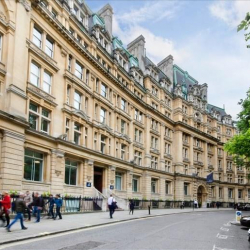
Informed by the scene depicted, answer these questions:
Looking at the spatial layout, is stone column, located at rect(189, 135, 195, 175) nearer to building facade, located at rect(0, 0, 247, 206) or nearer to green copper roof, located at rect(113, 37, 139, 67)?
building facade, located at rect(0, 0, 247, 206)

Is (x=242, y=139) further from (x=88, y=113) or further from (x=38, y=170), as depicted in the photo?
(x=38, y=170)

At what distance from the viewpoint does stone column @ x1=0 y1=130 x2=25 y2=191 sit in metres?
21.2

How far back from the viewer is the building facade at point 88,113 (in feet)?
76.8

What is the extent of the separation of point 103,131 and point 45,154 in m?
10.6

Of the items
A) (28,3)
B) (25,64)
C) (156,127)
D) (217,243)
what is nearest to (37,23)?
(28,3)

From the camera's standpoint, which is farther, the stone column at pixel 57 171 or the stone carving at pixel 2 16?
the stone column at pixel 57 171

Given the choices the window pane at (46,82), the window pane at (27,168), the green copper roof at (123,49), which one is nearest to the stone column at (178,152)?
the green copper roof at (123,49)

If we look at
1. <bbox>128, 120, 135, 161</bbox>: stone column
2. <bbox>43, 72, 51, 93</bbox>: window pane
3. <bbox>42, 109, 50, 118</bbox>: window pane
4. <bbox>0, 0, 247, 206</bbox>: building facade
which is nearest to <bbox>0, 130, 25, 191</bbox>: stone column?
<bbox>0, 0, 247, 206</bbox>: building facade

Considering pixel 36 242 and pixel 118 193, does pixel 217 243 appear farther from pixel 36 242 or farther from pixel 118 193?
pixel 118 193

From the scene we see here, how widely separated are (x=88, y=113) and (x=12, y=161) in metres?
13.7

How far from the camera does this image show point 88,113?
34.4m

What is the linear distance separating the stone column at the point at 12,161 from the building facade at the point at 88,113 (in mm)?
68

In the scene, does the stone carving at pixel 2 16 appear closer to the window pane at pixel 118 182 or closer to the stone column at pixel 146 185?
the window pane at pixel 118 182

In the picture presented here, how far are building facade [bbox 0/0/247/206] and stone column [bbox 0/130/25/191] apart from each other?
0.22 ft
